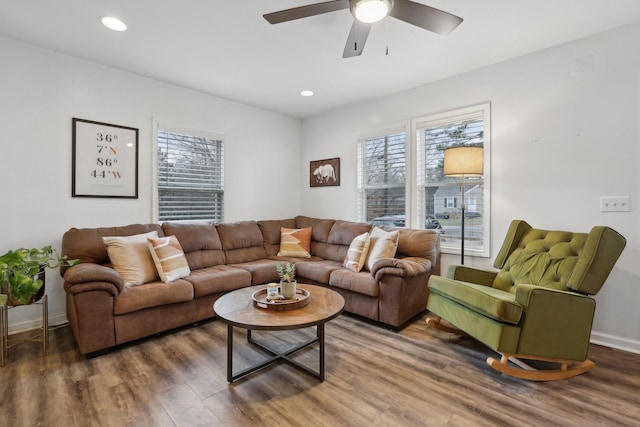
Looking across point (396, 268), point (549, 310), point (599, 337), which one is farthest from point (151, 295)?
point (599, 337)

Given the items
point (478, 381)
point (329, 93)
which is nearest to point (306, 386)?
point (478, 381)

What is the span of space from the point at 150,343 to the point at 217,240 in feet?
4.44

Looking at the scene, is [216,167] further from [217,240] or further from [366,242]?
[366,242]

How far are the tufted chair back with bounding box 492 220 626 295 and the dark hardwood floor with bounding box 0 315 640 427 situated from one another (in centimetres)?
64

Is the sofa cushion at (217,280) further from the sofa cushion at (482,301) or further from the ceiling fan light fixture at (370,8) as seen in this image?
the ceiling fan light fixture at (370,8)

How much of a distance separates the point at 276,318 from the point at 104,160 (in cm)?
260

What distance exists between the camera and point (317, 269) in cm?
348

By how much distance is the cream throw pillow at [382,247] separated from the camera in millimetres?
3197

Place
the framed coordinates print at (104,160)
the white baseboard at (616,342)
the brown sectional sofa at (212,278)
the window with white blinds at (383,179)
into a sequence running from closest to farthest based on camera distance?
the brown sectional sofa at (212,278)
the white baseboard at (616,342)
the framed coordinates print at (104,160)
the window with white blinds at (383,179)

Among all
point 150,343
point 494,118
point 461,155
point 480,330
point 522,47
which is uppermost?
point 522,47

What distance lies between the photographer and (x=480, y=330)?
6.96 feet

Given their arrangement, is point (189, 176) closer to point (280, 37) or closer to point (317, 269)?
point (317, 269)

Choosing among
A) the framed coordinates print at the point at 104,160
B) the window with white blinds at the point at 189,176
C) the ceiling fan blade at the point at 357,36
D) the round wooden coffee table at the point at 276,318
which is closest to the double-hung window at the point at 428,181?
the ceiling fan blade at the point at 357,36

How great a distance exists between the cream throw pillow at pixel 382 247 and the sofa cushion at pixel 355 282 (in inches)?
7.1
